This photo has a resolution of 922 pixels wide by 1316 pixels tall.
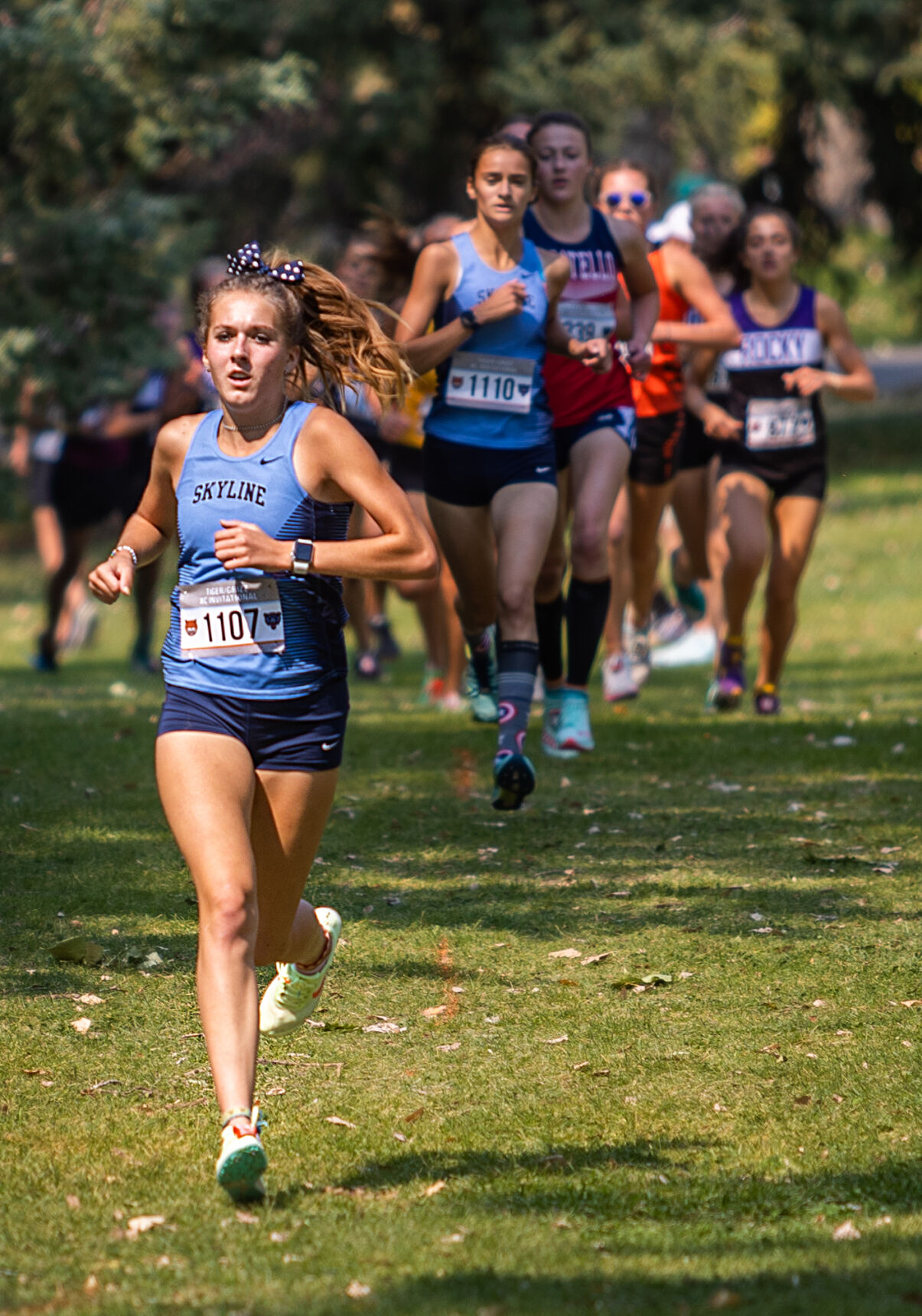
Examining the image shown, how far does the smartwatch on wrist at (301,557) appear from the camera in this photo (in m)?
4.29

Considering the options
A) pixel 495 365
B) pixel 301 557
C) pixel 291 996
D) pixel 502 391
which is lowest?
pixel 291 996

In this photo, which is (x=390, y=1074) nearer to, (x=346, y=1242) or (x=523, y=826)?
(x=346, y=1242)

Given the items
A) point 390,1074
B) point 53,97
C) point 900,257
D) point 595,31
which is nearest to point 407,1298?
point 390,1074

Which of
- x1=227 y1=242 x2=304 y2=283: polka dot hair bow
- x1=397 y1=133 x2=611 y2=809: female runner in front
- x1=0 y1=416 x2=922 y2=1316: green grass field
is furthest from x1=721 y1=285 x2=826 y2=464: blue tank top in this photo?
x1=227 y1=242 x2=304 y2=283: polka dot hair bow

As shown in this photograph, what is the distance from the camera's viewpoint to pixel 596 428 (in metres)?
8.58

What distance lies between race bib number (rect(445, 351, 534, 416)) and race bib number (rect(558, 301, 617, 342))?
83 cm

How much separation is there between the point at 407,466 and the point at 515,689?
13.9ft

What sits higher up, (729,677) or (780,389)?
(780,389)

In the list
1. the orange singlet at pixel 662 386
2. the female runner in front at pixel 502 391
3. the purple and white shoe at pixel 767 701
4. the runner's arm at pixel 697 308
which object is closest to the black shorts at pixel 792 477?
the runner's arm at pixel 697 308

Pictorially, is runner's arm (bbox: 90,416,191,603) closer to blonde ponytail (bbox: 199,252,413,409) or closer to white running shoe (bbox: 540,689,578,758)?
blonde ponytail (bbox: 199,252,413,409)

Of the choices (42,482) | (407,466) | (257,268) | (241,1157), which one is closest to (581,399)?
(407,466)

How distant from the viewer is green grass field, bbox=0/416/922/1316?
364 centimetres

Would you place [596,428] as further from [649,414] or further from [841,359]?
[649,414]

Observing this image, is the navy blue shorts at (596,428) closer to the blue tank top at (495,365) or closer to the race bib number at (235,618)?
the blue tank top at (495,365)
